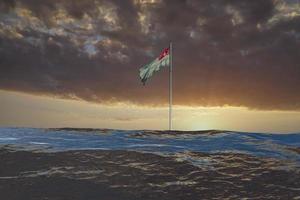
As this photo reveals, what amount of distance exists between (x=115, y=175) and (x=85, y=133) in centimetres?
669

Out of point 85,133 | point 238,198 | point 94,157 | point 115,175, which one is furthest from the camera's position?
point 85,133

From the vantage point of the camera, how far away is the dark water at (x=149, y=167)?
861 cm

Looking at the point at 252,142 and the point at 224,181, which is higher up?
the point at 252,142

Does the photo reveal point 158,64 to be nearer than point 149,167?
No

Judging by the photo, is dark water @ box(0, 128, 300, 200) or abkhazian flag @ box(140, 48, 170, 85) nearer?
dark water @ box(0, 128, 300, 200)

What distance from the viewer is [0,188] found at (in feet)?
29.5

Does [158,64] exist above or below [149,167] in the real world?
above

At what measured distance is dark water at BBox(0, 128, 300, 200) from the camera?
8.61m

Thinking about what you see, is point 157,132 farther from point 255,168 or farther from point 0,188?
point 0,188

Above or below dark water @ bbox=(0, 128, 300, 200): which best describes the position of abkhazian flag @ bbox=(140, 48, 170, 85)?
above

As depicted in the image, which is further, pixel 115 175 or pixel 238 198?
pixel 115 175

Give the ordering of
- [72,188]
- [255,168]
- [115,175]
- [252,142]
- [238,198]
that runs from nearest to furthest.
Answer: [238,198], [72,188], [115,175], [255,168], [252,142]

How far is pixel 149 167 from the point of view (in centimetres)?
1037

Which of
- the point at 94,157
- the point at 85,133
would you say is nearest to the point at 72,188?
the point at 94,157
